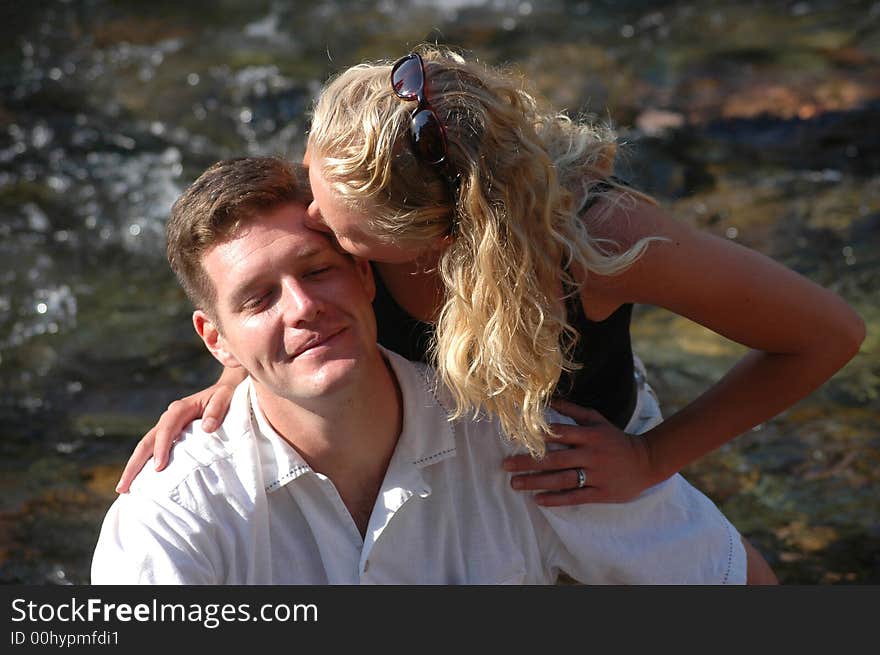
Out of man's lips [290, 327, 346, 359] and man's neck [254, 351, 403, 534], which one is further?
man's neck [254, 351, 403, 534]

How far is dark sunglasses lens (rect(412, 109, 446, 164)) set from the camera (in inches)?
101

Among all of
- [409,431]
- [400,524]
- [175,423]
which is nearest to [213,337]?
[175,423]

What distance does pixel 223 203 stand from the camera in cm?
287

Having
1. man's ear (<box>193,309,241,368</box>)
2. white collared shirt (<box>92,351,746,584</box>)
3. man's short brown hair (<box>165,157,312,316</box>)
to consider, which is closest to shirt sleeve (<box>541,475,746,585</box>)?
white collared shirt (<box>92,351,746,584</box>)

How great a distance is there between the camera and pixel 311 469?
2877 mm

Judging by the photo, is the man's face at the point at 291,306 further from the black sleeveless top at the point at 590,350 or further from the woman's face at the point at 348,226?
the black sleeveless top at the point at 590,350

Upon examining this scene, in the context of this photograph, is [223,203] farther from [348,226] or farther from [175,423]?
[175,423]

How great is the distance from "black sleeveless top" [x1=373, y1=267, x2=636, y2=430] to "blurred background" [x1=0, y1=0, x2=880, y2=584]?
2.38ft

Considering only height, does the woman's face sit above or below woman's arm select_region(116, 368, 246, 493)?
above

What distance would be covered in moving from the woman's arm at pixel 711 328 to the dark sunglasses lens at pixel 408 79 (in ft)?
1.96

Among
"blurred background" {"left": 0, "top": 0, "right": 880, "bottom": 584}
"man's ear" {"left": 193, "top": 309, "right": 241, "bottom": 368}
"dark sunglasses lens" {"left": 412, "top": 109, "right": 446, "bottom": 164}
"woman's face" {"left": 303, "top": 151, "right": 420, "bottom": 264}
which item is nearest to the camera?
"dark sunglasses lens" {"left": 412, "top": 109, "right": 446, "bottom": 164}

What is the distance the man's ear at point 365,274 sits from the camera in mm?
2952

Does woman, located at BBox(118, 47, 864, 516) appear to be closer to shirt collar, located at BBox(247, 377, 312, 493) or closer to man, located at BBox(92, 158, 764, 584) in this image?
man, located at BBox(92, 158, 764, 584)

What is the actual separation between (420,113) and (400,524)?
1041mm
